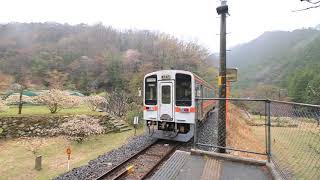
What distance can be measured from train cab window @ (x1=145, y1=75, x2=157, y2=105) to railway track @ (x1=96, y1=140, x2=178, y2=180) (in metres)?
1.61

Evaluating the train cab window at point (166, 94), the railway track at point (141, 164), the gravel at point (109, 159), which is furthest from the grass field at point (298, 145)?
the train cab window at point (166, 94)

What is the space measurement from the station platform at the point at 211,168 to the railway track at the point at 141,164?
1702 millimetres

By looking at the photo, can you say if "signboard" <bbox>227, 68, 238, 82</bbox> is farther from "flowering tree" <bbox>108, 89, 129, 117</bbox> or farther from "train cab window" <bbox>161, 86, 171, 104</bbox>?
"flowering tree" <bbox>108, 89, 129, 117</bbox>

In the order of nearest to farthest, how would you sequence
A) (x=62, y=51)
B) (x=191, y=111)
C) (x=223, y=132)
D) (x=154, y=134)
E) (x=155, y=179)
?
(x=155, y=179)
(x=223, y=132)
(x=191, y=111)
(x=154, y=134)
(x=62, y=51)

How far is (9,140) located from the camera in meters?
12.5

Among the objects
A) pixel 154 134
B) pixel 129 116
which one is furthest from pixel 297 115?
pixel 129 116

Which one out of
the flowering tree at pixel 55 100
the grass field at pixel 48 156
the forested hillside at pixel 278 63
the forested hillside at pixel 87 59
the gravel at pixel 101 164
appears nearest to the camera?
the gravel at pixel 101 164

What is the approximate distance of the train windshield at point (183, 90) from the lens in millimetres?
8750

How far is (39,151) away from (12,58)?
32993 millimetres

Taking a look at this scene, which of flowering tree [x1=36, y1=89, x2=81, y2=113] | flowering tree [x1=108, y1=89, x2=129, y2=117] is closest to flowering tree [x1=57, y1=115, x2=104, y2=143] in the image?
flowering tree [x1=36, y1=89, x2=81, y2=113]

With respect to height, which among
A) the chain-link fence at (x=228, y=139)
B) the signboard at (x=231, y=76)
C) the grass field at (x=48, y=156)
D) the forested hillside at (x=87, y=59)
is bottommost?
the grass field at (x=48, y=156)

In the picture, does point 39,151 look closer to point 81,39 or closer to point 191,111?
point 191,111

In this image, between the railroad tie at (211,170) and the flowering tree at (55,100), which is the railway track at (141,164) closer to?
the railroad tie at (211,170)

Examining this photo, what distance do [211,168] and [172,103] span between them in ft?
16.7
